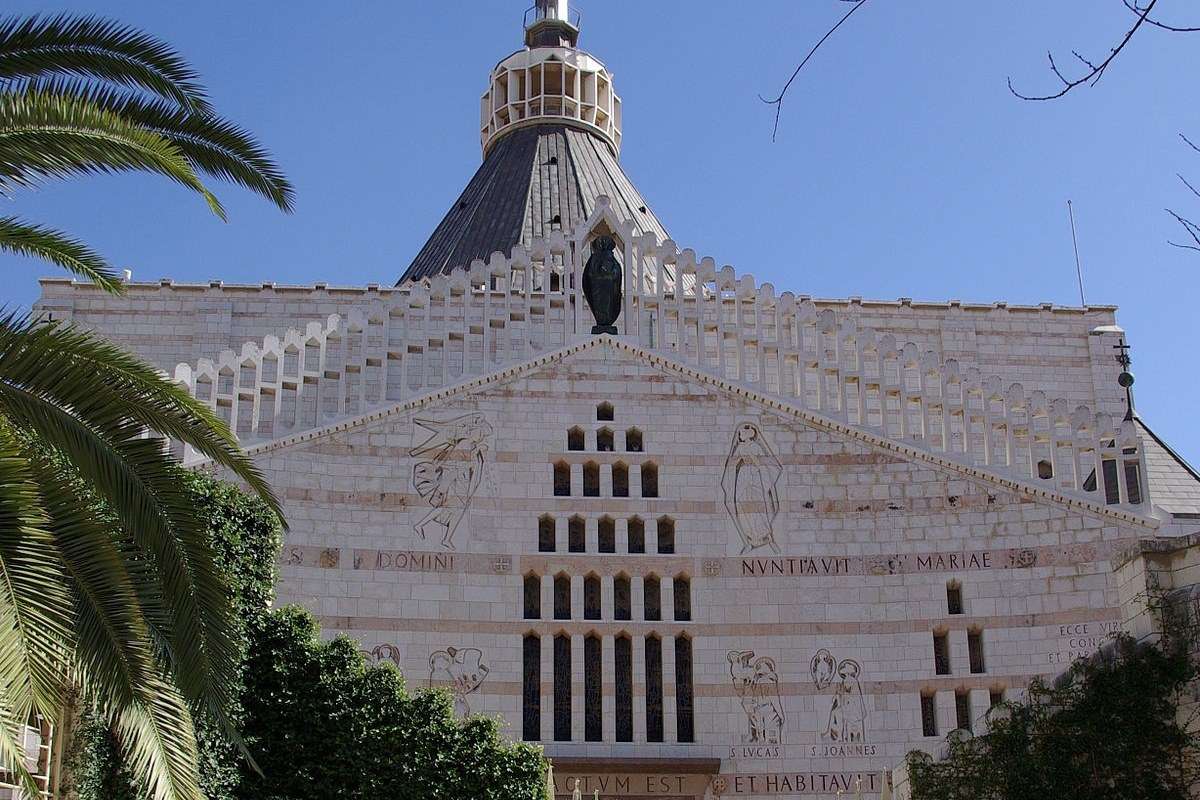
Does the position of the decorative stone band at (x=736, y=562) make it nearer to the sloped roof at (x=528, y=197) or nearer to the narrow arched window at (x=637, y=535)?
the narrow arched window at (x=637, y=535)

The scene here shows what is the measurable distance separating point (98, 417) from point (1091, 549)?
18.7 m

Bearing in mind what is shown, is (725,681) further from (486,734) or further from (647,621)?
(486,734)

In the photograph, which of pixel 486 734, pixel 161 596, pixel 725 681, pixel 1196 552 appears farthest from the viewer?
pixel 725 681

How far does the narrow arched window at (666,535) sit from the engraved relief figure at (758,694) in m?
2.03

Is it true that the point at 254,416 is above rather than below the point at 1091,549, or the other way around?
above

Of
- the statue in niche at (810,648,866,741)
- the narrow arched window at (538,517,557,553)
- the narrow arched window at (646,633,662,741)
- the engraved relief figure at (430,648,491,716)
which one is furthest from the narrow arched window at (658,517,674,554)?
the engraved relief figure at (430,648,491,716)

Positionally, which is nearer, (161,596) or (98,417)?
(98,417)

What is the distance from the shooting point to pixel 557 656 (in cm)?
2616

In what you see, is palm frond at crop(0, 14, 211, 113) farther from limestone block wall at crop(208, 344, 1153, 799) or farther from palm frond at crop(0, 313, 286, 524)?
limestone block wall at crop(208, 344, 1153, 799)

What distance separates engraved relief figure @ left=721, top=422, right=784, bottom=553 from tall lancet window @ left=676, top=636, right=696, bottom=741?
1.86 metres

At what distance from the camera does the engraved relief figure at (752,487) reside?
88.6 ft

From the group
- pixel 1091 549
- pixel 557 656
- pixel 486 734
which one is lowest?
pixel 486 734

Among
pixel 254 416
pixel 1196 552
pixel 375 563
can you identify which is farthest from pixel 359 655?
pixel 1196 552

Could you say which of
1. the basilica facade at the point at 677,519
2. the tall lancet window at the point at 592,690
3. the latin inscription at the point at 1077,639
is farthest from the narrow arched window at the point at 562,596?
the latin inscription at the point at 1077,639
